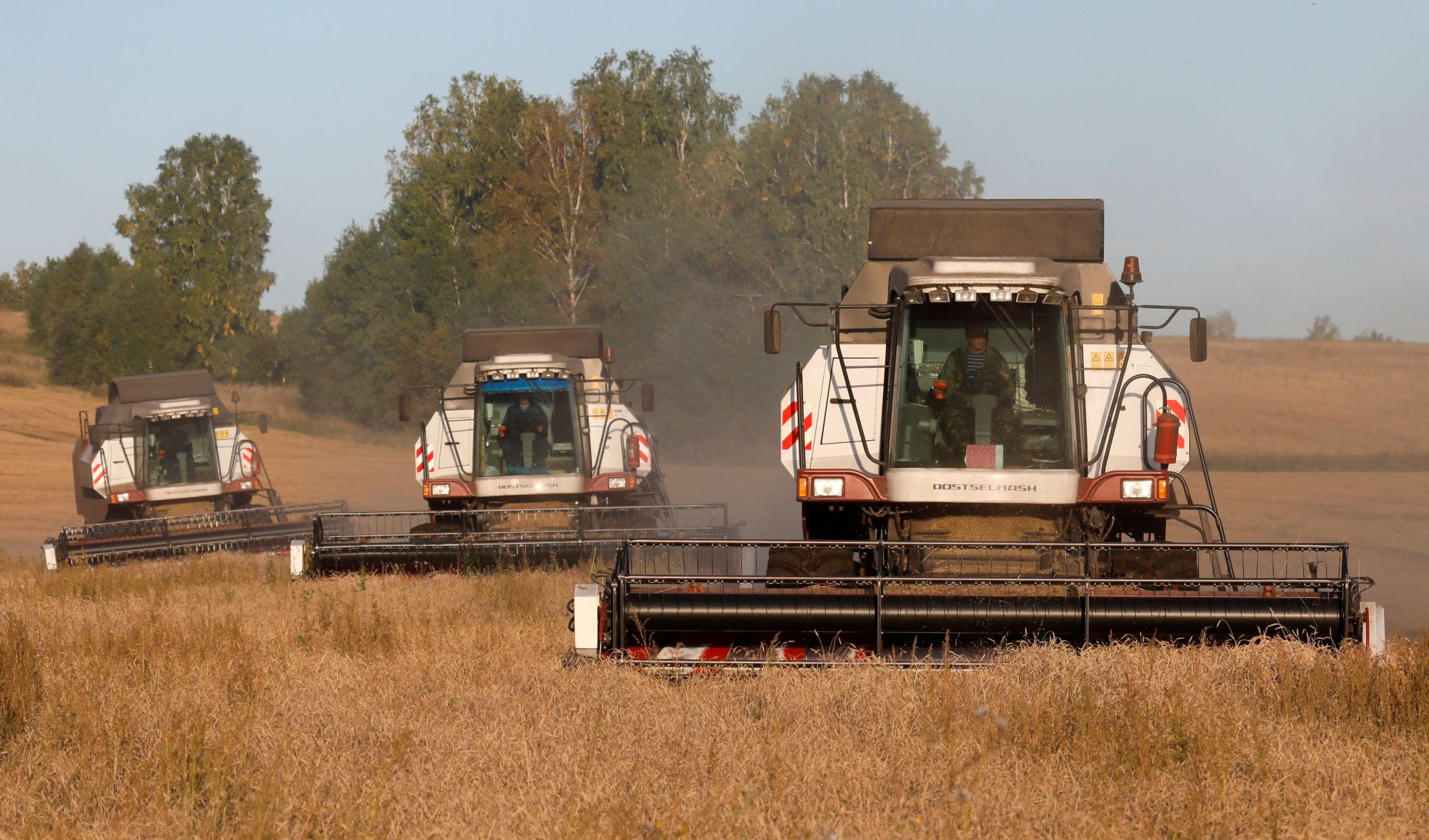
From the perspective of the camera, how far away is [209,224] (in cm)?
6712

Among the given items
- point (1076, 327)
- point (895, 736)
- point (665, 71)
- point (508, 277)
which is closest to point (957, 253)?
point (1076, 327)

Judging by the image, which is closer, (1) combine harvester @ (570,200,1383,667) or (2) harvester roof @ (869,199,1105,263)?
(1) combine harvester @ (570,200,1383,667)

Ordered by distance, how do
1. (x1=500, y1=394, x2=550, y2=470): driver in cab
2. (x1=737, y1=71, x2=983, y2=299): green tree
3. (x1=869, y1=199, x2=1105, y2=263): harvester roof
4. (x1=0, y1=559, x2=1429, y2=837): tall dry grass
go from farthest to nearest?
(x1=737, y1=71, x2=983, y2=299): green tree
(x1=500, y1=394, x2=550, y2=470): driver in cab
(x1=869, y1=199, x2=1105, y2=263): harvester roof
(x1=0, y1=559, x2=1429, y2=837): tall dry grass

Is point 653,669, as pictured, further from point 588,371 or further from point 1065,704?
point 588,371

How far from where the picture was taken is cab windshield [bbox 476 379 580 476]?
16.4 m

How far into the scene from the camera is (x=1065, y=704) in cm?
602

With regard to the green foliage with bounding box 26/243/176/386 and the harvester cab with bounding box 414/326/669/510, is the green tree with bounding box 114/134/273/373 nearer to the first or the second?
the green foliage with bounding box 26/243/176/386

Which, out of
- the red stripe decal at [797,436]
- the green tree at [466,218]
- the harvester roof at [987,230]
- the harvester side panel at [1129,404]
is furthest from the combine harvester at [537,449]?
the green tree at [466,218]

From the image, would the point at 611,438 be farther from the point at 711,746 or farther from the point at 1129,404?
the point at 711,746

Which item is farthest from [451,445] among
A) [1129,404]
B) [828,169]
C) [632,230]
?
[632,230]

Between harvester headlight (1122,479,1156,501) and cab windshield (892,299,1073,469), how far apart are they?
371 millimetres

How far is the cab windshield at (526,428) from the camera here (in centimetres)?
1639

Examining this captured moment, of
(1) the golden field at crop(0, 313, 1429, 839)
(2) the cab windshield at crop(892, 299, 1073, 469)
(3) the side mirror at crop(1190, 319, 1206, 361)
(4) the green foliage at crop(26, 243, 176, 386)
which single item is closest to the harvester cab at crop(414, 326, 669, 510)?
(1) the golden field at crop(0, 313, 1429, 839)

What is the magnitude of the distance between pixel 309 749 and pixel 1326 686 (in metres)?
4.30
